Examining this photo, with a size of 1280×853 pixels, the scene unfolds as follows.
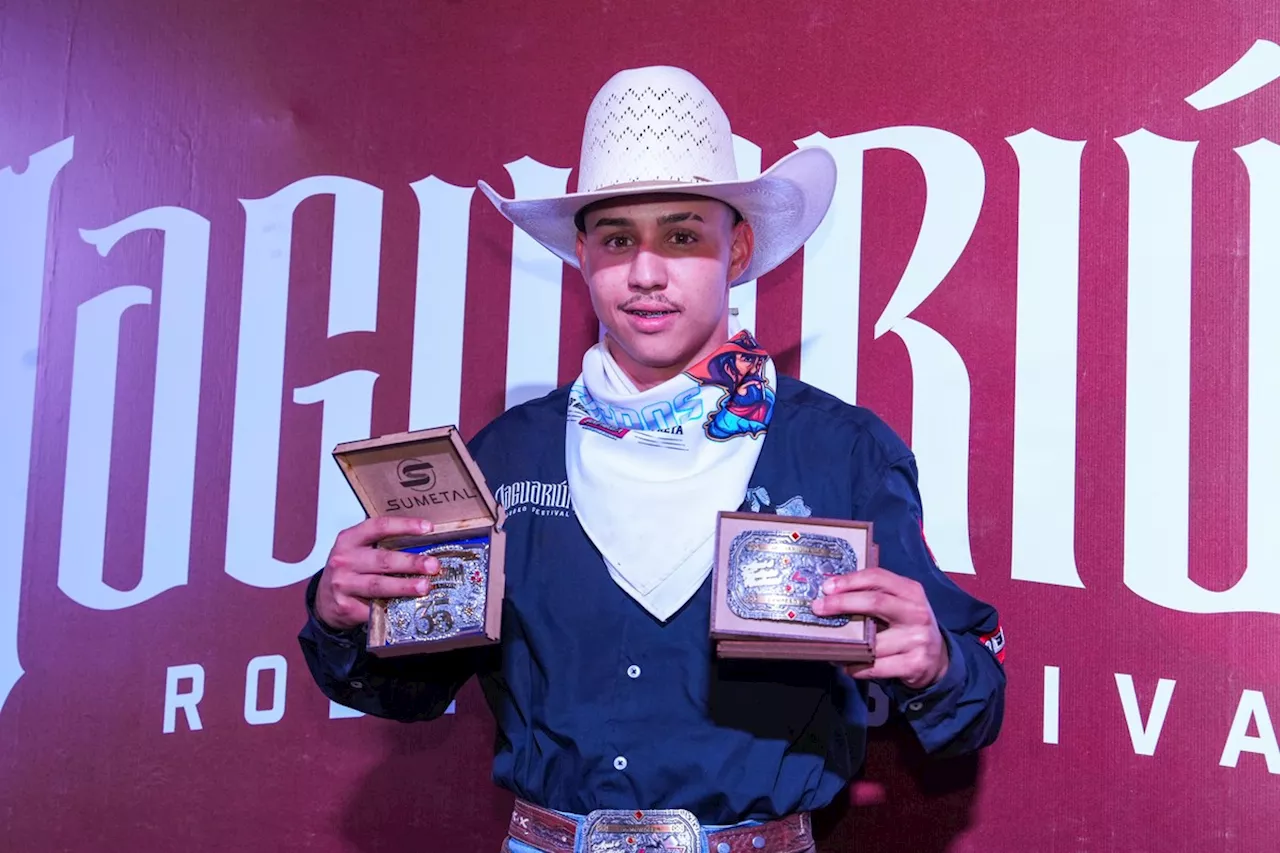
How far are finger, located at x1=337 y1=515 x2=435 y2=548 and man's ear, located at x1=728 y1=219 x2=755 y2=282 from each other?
2.38ft

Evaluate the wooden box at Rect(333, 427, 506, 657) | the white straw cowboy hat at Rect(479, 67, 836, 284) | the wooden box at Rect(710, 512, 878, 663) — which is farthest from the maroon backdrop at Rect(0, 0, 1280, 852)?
the wooden box at Rect(333, 427, 506, 657)

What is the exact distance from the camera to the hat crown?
238 centimetres

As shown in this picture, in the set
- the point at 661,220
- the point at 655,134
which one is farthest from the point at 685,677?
the point at 655,134

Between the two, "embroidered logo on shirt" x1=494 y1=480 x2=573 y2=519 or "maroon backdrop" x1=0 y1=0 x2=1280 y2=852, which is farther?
"maroon backdrop" x1=0 y1=0 x2=1280 y2=852

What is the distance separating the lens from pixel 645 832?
2.14 metres

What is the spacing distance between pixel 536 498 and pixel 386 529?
1.18 ft

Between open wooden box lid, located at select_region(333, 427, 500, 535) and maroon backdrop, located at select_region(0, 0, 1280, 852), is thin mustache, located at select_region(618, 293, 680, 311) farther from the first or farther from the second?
maroon backdrop, located at select_region(0, 0, 1280, 852)

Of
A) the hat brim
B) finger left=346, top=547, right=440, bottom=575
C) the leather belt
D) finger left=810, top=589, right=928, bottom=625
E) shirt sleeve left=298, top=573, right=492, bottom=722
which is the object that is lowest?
the leather belt

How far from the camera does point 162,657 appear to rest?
323cm

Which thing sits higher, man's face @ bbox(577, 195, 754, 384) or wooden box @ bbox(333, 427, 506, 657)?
man's face @ bbox(577, 195, 754, 384)

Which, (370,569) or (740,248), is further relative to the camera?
(740,248)

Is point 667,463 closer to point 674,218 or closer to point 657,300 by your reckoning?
point 657,300

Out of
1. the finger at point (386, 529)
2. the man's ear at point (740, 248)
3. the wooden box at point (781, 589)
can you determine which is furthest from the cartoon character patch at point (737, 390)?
the finger at point (386, 529)

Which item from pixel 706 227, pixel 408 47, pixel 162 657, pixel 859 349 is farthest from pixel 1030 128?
pixel 162 657
